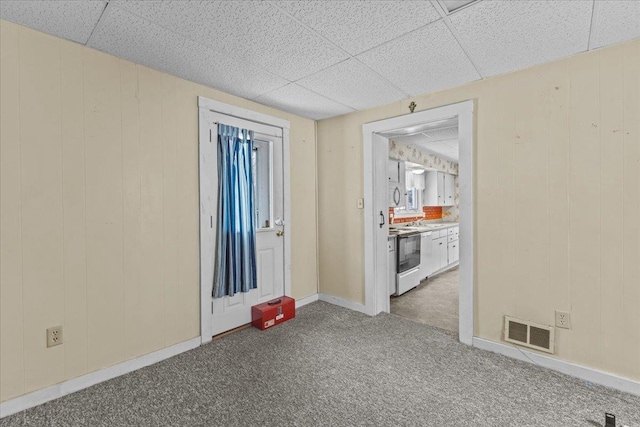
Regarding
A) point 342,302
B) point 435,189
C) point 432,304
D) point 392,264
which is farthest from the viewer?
point 435,189

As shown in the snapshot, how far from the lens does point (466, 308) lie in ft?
8.62

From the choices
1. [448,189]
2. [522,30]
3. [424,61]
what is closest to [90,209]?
[424,61]

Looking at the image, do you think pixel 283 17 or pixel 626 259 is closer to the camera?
pixel 283 17

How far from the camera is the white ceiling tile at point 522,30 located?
162cm

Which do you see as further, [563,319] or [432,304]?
[432,304]

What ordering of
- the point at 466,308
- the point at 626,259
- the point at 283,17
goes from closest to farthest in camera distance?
the point at 283,17 → the point at 626,259 → the point at 466,308

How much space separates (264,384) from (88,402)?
1.09m

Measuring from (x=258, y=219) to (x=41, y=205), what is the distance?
1781 millimetres

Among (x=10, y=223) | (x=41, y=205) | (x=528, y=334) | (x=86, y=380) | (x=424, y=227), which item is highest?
(x=41, y=205)

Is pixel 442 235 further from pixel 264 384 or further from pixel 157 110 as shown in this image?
pixel 157 110

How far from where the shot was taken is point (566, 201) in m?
2.19

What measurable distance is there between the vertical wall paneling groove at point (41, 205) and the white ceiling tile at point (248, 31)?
763 millimetres

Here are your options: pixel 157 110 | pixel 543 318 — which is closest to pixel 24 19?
pixel 157 110

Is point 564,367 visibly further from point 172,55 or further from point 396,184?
point 172,55
